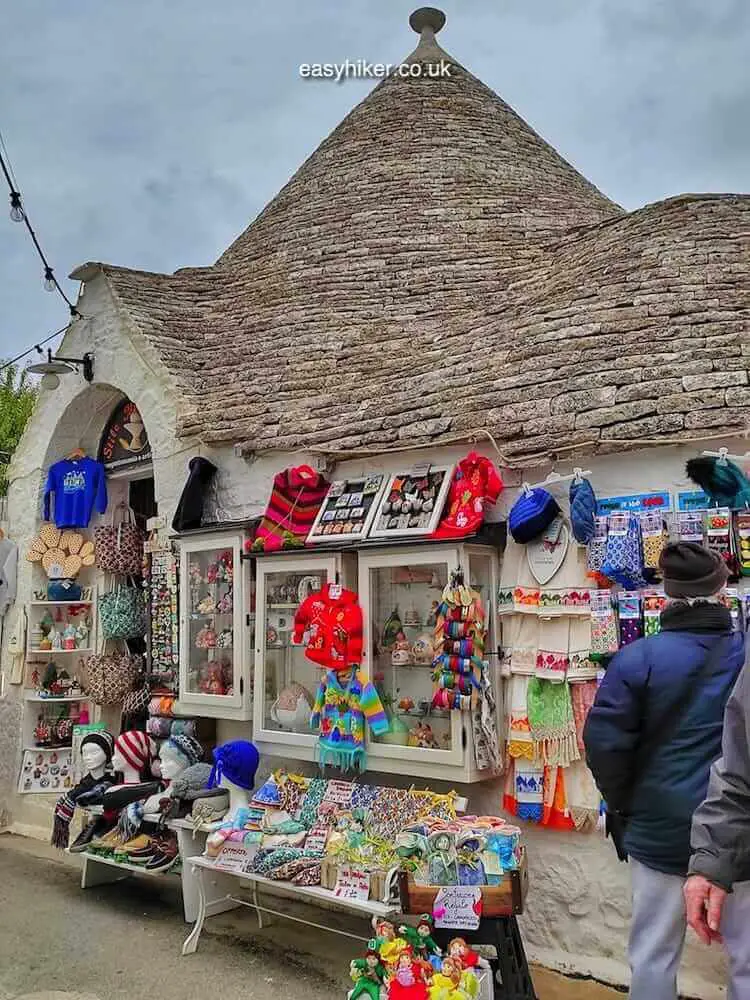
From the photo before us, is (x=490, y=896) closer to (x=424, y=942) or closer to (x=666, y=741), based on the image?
(x=424, y=942)

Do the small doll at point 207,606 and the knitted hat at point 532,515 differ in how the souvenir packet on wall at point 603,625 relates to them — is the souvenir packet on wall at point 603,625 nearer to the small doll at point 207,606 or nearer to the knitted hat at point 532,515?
the knitted hat at point 532,515

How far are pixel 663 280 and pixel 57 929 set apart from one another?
552 cm

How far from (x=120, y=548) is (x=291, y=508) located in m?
2.85

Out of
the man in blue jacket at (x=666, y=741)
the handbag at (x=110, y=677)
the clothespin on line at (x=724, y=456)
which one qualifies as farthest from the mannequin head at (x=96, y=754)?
the clothespin on line at (x=724, y=456)

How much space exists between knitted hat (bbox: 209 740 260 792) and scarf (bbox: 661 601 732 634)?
10.2ft

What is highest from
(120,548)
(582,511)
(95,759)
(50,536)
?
(50,536)

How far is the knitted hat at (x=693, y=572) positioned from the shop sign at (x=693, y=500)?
1089 mm

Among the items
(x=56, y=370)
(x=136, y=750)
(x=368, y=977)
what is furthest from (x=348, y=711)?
(x=56, y=370)

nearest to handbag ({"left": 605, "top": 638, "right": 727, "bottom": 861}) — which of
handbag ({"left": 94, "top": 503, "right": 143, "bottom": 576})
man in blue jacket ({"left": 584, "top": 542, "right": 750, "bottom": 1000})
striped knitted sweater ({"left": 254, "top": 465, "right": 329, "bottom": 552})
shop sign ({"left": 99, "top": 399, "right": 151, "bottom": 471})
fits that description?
man in blue jacket ({"left": 584, "top": 542, "right": 750, "bottom": 1000})

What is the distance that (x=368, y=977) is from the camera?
12.3 ft

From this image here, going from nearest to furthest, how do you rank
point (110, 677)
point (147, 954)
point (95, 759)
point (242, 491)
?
point (147, 954) → point (95, 759) → point (242, 491) → point (110, 677)


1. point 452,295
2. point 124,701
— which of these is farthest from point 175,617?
point 452,295

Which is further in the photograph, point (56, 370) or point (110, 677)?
point (110, 677)

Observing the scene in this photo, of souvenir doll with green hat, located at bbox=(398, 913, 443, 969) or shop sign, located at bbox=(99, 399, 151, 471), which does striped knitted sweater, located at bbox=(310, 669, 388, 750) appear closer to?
souvenir doll with green hat, located at bbox=(398, 913, 443, 969)
